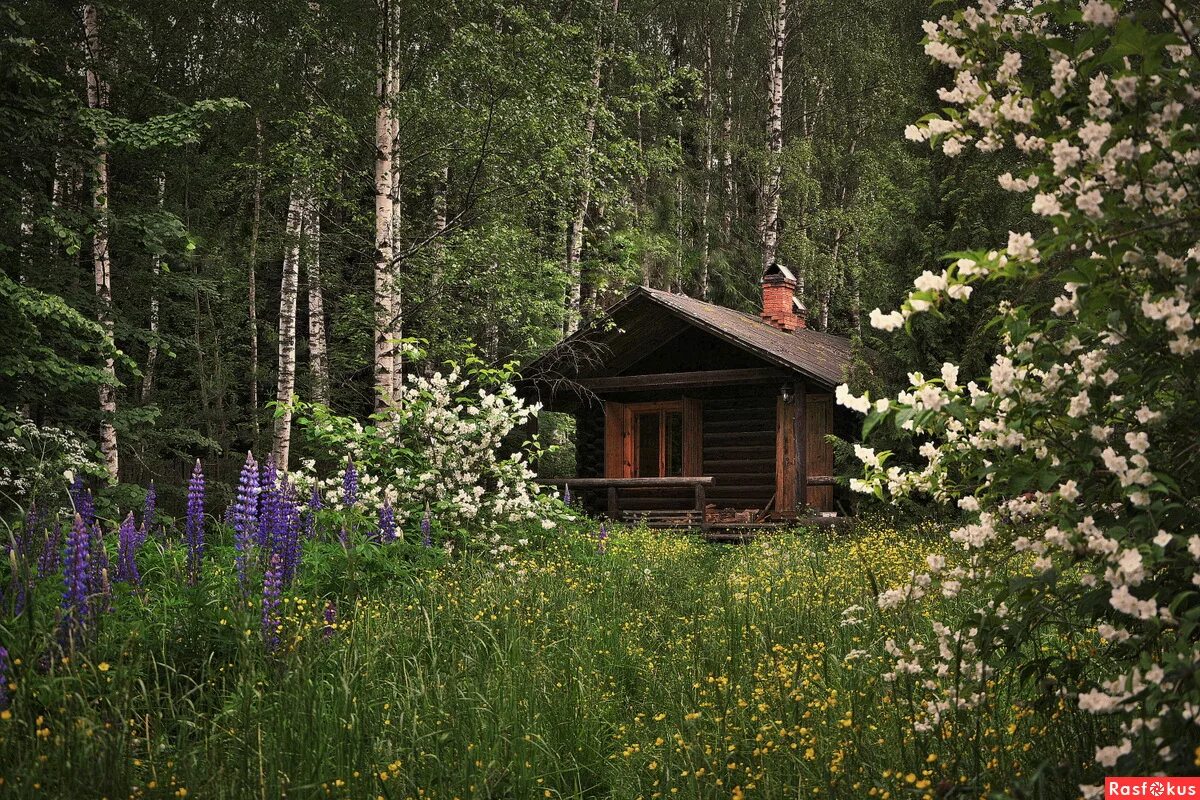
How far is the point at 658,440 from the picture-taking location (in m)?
20.2

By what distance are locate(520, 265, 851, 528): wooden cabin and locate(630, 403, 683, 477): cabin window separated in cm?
2

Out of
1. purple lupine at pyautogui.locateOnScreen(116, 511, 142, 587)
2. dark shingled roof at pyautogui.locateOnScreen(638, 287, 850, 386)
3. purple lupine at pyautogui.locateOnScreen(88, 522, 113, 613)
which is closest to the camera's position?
purple lupine at pyautogui.locateOnScreen(88, 522, 113, 613)

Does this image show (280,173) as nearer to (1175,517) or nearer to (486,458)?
(486,458)

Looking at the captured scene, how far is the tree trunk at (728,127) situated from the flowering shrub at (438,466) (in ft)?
64.7

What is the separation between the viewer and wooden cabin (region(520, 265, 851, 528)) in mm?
17234

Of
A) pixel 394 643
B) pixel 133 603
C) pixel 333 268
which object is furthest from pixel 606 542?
pixel 333 268

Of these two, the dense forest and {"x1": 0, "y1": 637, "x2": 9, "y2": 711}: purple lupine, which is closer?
{"x1": 0, "y1": 637, "x2": 9, "y2": 711}: purple lupine

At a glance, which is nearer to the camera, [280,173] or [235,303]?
[280,173]

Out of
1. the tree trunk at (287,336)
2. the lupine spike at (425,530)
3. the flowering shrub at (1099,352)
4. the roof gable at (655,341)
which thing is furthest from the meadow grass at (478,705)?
the tree trunk at (287,336)

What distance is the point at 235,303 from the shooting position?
23.6m

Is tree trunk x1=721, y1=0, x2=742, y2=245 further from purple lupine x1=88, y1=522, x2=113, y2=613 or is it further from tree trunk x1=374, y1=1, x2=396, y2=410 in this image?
purple lupine x1=88, y1=522, x2=113, y2=613

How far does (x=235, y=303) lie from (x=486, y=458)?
626 inches

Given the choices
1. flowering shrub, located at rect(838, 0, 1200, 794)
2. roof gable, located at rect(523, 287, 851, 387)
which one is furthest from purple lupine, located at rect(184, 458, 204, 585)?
roof gable, located at rect(523, 287, 851, 387)

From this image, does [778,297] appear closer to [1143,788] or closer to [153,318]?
[153,318]
